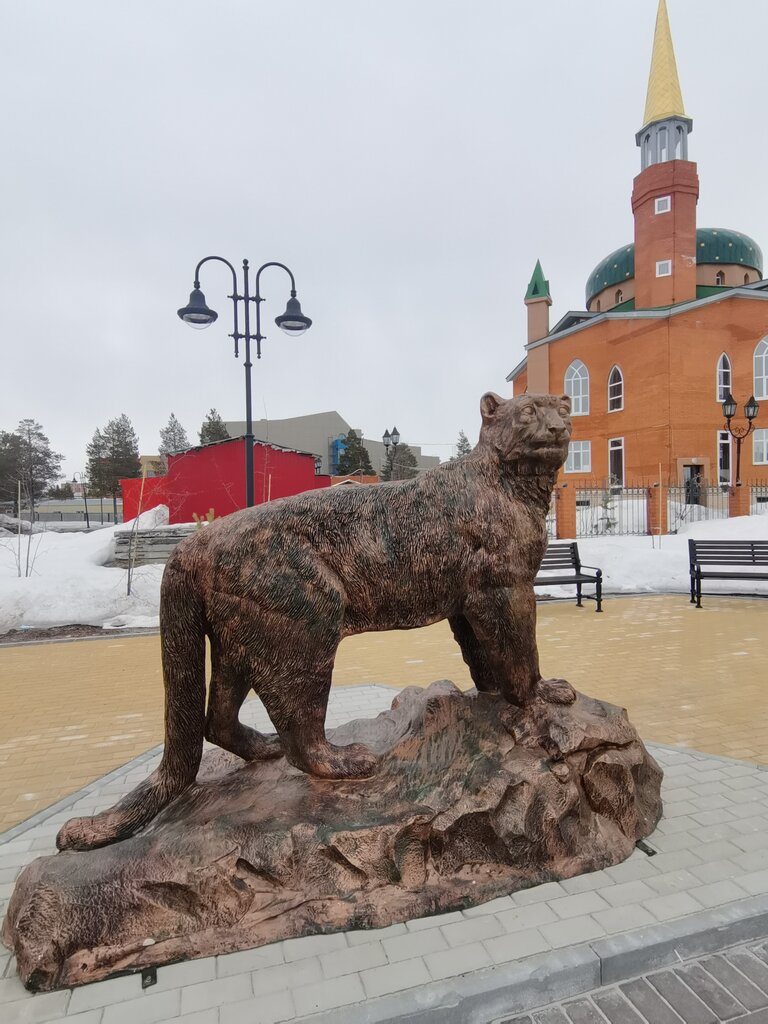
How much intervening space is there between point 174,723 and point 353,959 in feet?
3.78

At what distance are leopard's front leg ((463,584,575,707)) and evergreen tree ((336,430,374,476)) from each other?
42.1 m

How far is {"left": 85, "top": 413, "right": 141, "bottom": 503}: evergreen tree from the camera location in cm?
4512

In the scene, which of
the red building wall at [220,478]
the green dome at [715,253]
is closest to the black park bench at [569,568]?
the red building wall at [220,478]

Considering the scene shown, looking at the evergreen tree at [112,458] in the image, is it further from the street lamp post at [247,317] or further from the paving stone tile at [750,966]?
the paving stone tile at [750,966]

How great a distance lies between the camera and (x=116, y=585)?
10695 mm

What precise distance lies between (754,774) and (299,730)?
300 cm

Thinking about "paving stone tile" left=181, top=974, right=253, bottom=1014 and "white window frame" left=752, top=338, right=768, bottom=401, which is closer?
"paving stone tile" left=181, top=974, right=253, bottom=1014

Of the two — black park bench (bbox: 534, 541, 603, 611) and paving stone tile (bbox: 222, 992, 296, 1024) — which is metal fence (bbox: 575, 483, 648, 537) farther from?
paving stone tile (bbox: 222, 992, 296, 1024)

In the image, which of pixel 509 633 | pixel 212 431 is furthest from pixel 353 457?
pixel 509 633

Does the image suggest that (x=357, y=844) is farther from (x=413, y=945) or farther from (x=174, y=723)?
(x=174, y=723)

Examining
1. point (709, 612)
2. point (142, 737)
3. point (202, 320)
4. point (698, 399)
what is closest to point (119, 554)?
point (202, 320)

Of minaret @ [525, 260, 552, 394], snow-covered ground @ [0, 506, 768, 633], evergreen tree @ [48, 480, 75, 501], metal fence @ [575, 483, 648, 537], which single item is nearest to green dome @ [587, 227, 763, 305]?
minaret @ [525, 260, 552, 394]

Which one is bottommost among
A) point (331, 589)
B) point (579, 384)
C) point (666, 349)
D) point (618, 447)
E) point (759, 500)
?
point (331, 589)

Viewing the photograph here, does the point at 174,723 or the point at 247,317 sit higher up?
the point at 247,317
